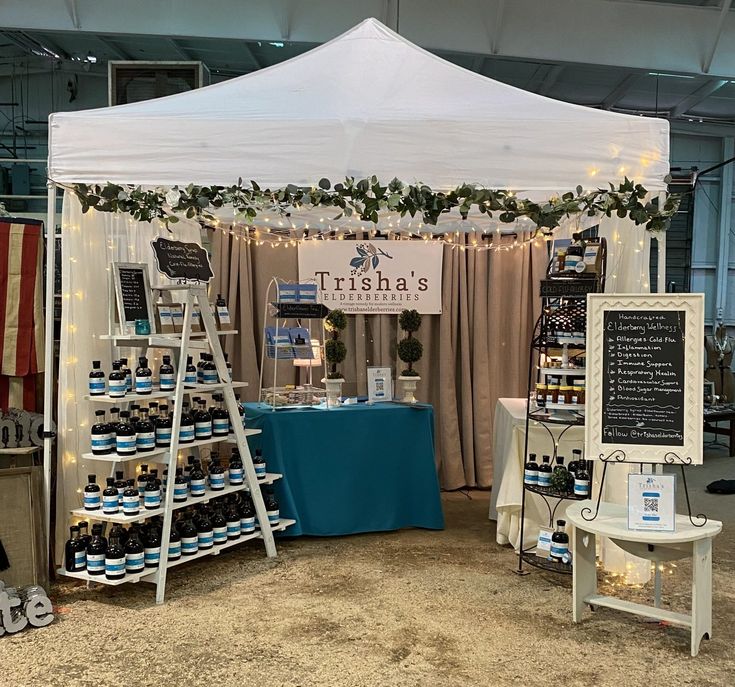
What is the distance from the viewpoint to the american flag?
3717 mm

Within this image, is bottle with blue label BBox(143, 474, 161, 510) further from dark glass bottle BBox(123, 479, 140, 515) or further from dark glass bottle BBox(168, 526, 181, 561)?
dark glass bottle BBox(168, 526, 181, 561)

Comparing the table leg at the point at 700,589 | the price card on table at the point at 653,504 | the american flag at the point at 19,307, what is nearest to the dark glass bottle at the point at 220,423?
the american flag at the point at 19,307

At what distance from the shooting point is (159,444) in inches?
141

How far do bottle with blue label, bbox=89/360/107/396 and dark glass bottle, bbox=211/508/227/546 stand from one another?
0.87 m

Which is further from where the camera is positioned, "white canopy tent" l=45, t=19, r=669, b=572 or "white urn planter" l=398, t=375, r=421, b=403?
"white urn planter" l=398, t=375, r=421, b=403

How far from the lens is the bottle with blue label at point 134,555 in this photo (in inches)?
133

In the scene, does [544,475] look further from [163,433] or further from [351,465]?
[163,433]

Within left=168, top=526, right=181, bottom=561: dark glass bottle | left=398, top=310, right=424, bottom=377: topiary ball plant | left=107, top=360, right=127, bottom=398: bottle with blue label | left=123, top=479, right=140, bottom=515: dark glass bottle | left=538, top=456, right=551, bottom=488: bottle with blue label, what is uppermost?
left=398, top=310, right=424, bottom=377: topiary ball plant

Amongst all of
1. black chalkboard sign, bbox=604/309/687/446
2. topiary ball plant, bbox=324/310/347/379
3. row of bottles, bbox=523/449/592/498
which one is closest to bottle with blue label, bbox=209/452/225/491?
topiary ball plant, bbox=324/310/347/379

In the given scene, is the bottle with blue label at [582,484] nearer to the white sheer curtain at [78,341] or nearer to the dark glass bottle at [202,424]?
the dark glass bottle at [202,424]

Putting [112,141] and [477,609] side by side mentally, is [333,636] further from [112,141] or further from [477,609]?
[112,141]

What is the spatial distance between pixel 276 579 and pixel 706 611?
1.93 metres

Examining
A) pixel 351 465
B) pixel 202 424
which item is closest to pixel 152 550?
pixel 202 424

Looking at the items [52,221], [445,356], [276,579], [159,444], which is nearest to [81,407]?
[159,444]
